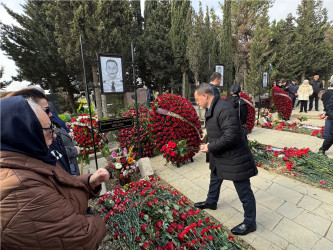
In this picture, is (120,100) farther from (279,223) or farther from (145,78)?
(279,223)

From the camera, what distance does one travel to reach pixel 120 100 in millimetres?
13836

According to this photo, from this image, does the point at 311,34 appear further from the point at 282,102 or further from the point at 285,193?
the point at 285,193

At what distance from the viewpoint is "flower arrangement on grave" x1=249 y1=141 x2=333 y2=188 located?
343 cm

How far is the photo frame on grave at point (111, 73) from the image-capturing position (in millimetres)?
3576

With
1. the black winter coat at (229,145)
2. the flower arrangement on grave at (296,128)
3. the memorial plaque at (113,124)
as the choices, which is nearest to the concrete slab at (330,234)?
the black winter coat at (229,145)

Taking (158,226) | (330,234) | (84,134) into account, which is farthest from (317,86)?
(84,134)

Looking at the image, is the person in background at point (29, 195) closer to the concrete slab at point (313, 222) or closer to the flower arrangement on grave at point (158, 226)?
the flower arrangement on grave at point (158, 226)

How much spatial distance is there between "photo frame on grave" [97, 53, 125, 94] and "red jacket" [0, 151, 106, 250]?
2905 millimetres

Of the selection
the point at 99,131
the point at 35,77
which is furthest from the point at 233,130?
the point at 35,77

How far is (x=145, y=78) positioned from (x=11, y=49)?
11.3 metres

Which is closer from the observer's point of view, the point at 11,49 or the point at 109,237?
the point at 109,237

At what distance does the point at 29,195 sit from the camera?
2.72ft

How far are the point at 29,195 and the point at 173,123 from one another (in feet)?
11.2

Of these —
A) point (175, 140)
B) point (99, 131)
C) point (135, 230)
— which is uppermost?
point (99, 131)
